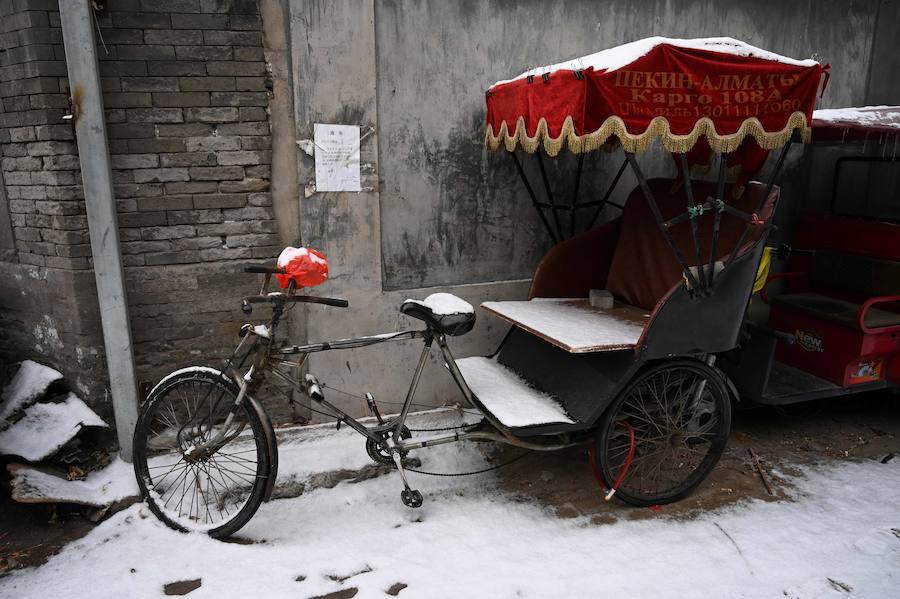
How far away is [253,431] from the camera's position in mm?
3328

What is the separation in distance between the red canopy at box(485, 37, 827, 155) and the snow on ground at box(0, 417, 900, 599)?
7.36 feet

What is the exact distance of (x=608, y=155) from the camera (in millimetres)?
5199

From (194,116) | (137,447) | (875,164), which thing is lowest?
(137,447)

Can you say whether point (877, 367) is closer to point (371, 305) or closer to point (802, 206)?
point (802, 206)

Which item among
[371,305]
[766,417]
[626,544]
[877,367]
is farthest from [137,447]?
[877,367]

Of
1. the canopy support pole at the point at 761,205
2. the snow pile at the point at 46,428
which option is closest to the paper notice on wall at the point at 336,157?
the snow pile at the point at 46,428

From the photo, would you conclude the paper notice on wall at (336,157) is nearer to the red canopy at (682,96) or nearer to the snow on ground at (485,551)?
the red canopy at (682,96)

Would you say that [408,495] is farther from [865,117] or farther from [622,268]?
[865,117]

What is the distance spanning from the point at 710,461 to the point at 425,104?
3.29 meters

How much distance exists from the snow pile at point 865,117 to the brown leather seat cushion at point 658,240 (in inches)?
41.3

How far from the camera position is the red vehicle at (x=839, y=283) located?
4371 mm

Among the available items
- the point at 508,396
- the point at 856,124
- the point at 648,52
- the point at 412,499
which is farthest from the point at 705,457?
the point at 856,124

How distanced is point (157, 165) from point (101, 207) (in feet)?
1.55

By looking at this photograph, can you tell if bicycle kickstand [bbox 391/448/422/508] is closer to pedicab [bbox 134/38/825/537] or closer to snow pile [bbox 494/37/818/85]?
pedicab [bbox 134/38/825/537]
